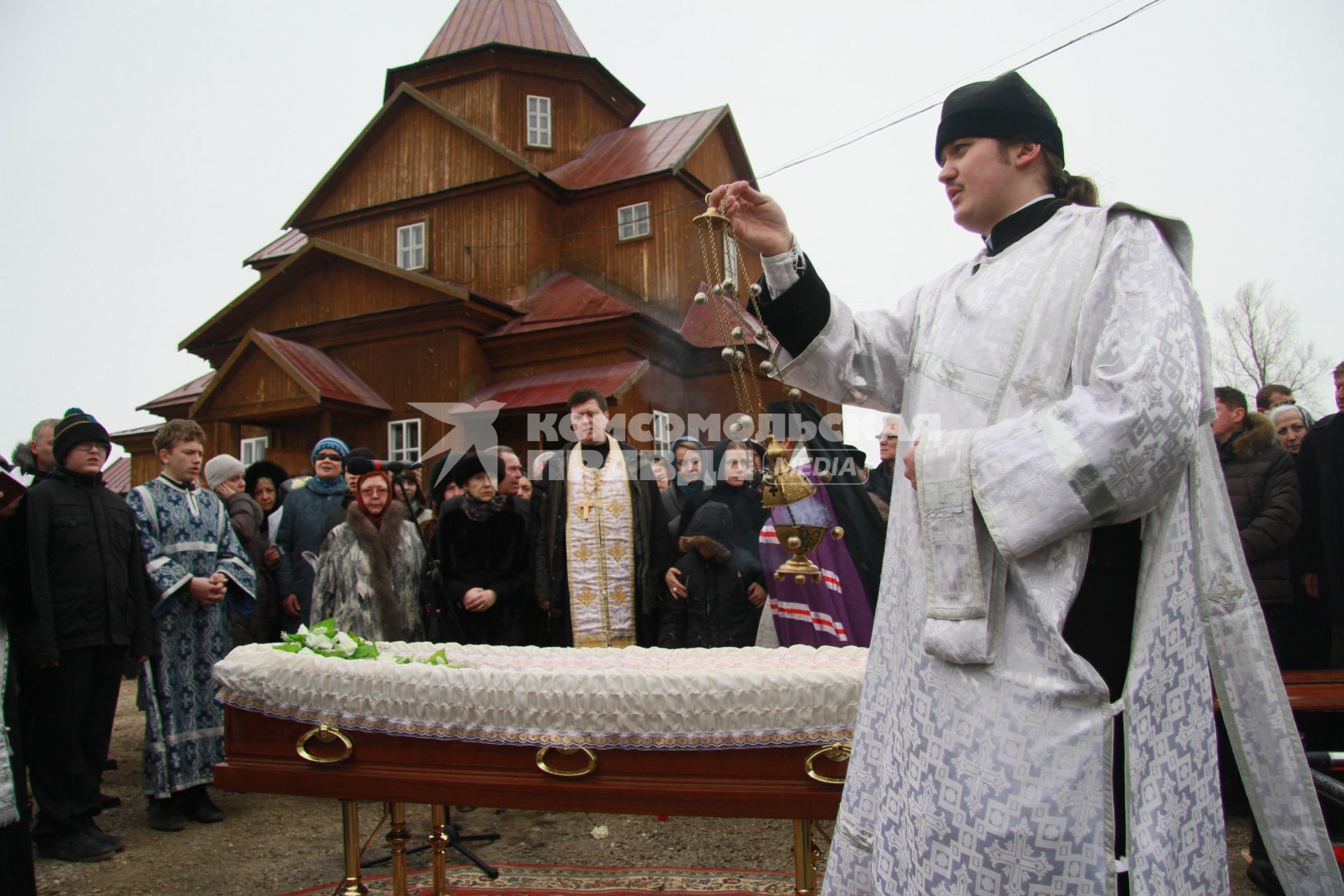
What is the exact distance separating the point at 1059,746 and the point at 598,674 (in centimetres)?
172

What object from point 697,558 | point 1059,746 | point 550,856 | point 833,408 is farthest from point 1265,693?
point 833,408

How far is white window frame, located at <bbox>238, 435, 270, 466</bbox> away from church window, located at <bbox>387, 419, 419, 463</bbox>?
2.54 m

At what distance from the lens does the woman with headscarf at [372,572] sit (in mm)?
4730

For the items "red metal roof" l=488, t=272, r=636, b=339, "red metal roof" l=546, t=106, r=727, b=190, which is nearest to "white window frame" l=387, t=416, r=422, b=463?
"red metal roof" l=488, t=272, r=636, b=339

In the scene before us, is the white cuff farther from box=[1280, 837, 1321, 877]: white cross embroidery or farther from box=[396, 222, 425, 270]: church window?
box=[396, 222, 425, 270]: church window

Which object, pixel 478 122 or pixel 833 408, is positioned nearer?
pixel 833 408

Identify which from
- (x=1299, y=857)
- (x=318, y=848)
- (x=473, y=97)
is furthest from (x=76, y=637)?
(x=473, y=97)

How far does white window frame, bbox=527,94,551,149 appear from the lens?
18.2 m

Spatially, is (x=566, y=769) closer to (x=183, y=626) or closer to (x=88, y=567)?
(x=88, y=567)

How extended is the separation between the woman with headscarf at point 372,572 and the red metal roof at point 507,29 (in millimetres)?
15646

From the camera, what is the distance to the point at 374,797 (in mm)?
2955

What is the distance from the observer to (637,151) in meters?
17.8

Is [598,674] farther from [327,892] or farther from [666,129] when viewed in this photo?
[666,129]

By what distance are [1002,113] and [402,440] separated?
14274 millimetres
